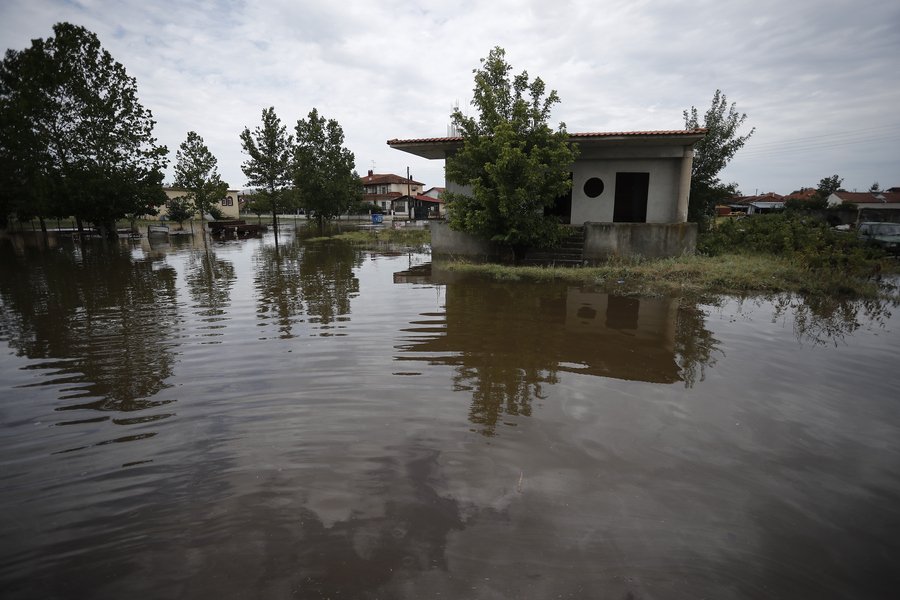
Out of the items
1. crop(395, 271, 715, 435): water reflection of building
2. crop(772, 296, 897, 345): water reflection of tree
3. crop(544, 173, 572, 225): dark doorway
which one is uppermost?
crop(544, 173, 572, 225): dark doorway

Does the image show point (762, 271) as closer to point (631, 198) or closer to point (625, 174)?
point (631, 198)

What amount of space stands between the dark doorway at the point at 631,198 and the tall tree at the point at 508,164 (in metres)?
3.84

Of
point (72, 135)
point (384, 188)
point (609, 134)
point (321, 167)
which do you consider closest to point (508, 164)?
point (609, 134)

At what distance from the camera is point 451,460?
4113 mm

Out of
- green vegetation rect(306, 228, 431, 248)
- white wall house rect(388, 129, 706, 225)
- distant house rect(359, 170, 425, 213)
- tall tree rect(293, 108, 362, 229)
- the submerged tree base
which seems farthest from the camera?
distant house rect(359, 170, 425, 213)

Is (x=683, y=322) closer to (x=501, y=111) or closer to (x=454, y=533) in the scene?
(x=454, y=533)

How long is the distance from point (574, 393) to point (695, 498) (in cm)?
200

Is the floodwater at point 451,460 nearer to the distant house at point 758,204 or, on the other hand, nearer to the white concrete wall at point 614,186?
the white concrete wall at point 614,186

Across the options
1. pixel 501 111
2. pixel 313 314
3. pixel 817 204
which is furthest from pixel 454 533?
pixel 817 204

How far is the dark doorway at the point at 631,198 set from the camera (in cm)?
1795

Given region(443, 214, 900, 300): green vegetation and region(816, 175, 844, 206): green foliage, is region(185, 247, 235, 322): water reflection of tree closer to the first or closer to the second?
region(443, 214, 900, 300): green vegetation

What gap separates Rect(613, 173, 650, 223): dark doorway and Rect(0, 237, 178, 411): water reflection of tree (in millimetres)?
16380

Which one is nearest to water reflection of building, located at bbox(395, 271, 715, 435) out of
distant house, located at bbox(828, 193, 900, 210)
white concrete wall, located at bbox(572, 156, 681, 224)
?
white concrete wall, located at bbox(572, 156, 681, 224)

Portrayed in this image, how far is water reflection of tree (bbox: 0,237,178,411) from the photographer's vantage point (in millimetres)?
5770
